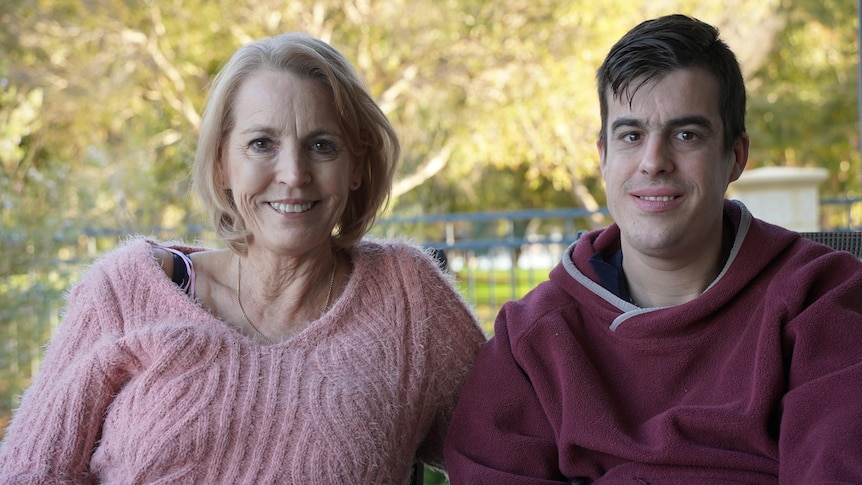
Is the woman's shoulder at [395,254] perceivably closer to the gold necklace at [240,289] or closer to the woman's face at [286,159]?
the gold necklace at [240,289]

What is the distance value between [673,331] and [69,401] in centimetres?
127

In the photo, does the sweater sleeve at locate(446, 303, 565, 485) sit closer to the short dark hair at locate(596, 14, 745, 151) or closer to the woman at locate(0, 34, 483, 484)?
the woman at locate(0, 34, 483, 484)

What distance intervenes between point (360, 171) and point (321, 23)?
5949mm

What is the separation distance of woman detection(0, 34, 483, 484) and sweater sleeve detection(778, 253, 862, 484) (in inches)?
30.5

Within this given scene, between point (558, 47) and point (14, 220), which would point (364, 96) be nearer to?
point (14, 220)

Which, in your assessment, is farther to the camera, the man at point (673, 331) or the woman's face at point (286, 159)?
the woman's face at point (286, 159)

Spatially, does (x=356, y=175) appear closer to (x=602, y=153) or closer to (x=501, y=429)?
(x=602, y=153)

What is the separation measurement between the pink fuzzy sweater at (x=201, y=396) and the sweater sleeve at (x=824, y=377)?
0.80 metres

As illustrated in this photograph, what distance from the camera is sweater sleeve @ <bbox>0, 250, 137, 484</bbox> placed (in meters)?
1.79

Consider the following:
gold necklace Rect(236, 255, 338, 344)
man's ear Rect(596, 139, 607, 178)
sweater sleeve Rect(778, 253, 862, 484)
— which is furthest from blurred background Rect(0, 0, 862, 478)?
sweater sleeve Rect(778, 253, 862, 484)

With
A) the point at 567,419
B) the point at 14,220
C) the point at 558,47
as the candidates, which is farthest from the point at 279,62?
the point at 558,47

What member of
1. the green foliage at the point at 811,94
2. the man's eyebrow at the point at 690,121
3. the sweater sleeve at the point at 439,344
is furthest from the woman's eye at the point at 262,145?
the green foliage at the point at 811,94

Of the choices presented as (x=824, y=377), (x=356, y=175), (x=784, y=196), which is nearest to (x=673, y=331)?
(x=824, y=377)

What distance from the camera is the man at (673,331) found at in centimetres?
163
